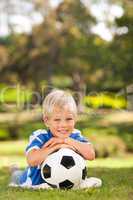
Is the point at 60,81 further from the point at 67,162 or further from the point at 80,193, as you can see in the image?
the point at 80,193

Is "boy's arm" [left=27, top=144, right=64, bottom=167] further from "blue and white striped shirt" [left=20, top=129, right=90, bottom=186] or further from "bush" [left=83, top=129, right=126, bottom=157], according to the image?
"bush" [left=83, top=129, right=126, bottom=157]

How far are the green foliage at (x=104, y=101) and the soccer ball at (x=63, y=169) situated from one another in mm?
18877

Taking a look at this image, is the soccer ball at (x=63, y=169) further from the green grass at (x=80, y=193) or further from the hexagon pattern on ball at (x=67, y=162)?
the green grass at (x=80, y=193)

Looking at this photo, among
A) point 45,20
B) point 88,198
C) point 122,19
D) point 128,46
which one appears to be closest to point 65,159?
point 88,198

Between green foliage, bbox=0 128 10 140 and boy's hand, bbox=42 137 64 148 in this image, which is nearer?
boy's hand, bbox=42 137 64 148

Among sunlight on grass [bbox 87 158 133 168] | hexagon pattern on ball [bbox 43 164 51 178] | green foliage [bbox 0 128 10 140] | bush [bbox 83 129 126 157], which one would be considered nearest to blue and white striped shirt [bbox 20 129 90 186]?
hexagon pattern on ball [bbox 43 164 51 178]

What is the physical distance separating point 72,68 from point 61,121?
34.9 m

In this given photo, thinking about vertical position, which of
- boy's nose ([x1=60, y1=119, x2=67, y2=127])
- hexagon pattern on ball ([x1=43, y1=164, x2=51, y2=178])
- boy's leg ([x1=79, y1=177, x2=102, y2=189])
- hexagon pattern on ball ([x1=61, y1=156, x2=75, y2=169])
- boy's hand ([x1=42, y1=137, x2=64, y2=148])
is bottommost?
boy's leg ([x1=79, y1=177, x2=102, y2=189])

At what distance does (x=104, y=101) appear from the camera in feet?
104

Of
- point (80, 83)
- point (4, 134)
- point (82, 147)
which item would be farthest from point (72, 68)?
point (82, 147)

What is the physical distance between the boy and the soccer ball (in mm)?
64

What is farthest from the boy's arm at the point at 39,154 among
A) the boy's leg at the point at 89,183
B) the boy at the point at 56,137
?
the boy's leg at the point at 89,183

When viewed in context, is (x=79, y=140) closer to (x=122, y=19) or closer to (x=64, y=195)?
(x=64, y=195)

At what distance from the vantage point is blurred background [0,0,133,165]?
22.7m
